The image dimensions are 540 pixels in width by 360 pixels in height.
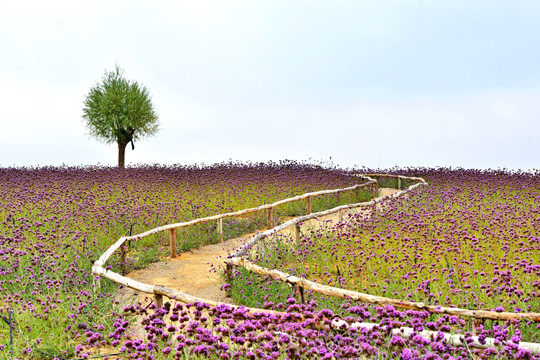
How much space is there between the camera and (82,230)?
38.6 ft

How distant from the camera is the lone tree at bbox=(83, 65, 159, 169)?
112 ft

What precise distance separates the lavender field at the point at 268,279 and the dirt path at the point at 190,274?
33 cm

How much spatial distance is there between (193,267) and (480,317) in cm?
628

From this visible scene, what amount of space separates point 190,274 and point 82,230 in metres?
3.17

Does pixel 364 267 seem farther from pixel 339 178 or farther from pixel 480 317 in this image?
pixel 339 178

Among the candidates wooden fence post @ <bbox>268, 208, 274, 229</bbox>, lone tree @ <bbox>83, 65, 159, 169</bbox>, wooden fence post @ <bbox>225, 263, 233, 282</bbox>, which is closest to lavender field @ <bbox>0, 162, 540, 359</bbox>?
wooden fence post @ <bbox>225, 263, 233, 282</bbox>

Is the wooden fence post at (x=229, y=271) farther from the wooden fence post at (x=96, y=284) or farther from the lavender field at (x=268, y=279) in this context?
the wooden fence post at (x=96, y=284)

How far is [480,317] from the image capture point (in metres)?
5.39

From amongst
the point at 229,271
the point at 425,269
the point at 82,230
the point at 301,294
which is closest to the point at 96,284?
the point at 229,271

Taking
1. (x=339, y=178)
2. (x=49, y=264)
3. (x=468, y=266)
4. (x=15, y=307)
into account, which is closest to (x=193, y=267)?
(x=49, y=264)

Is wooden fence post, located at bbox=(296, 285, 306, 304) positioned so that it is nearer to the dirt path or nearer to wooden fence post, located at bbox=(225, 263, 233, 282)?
the dirt path

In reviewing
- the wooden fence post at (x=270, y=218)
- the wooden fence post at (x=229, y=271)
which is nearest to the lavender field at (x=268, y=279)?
the wooden fence post at (x=229, y=271)

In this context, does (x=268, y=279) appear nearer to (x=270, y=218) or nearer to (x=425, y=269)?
(x=425, y=269)

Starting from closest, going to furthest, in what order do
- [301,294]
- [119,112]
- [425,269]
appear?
[301,294]
[425,269]
[119,112]
